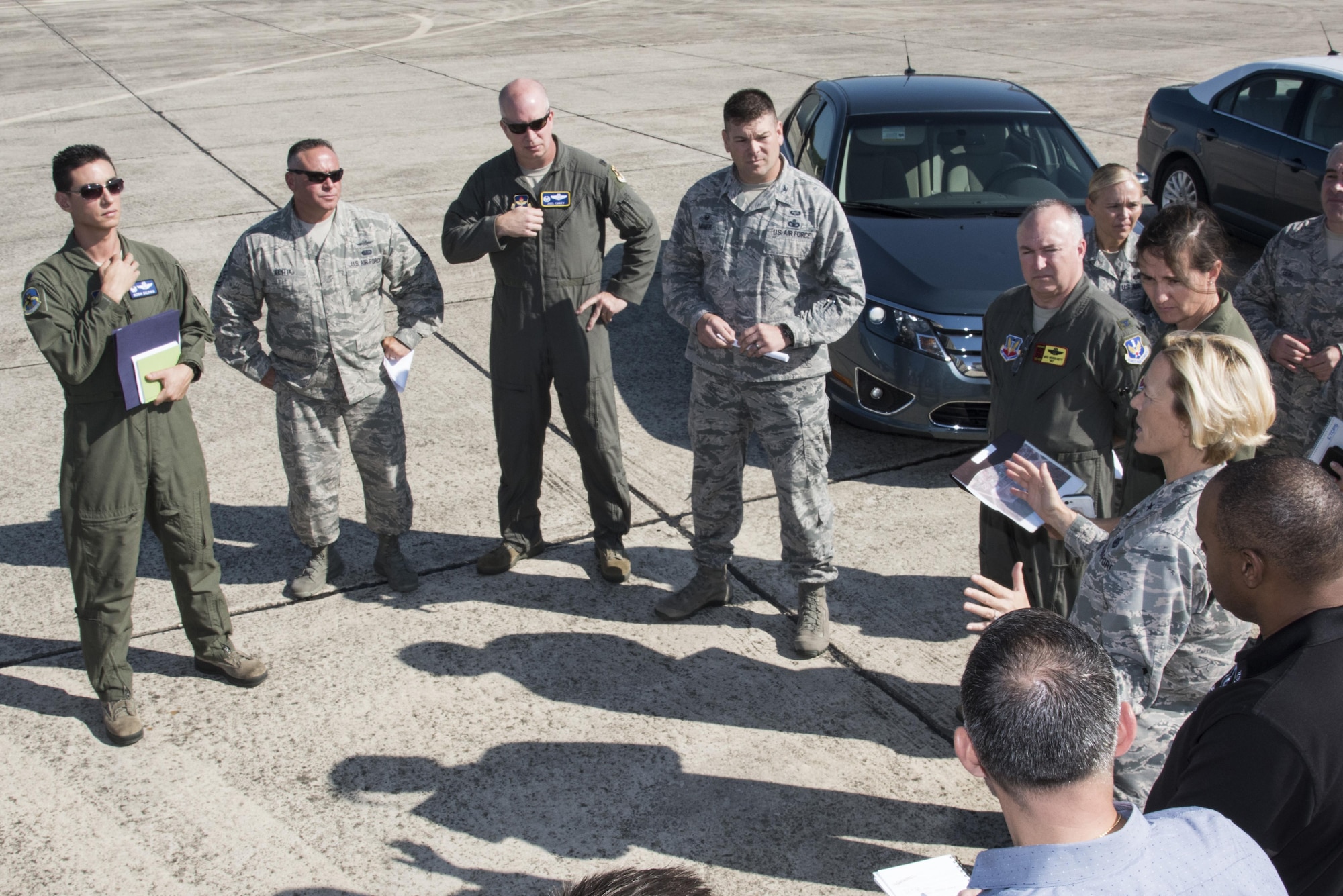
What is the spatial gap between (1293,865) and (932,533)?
3.43 metres

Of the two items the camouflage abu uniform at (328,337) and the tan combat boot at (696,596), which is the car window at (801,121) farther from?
the tan combat boot at (696,596)

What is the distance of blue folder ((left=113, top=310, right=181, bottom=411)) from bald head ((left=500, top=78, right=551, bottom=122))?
1559 millimetres

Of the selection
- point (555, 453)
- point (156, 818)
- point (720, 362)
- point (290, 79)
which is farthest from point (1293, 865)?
point (290, 79)

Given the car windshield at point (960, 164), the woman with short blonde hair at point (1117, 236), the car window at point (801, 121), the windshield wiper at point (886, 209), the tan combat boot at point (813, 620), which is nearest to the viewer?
the tan combat boot at point (813, 620)

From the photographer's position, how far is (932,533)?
213 inches

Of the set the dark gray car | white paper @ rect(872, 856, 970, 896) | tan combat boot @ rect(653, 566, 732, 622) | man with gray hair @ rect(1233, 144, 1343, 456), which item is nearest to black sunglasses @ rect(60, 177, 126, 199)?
tan combat boot @ rect(653, 566, 732, 622)

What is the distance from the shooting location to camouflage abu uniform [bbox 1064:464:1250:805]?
2631 millimetres

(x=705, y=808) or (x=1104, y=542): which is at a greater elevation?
(x=1104, y=542)

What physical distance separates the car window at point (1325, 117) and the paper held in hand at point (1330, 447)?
566cm

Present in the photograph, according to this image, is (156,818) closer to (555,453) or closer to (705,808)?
(705,808)

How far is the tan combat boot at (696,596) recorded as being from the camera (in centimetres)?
477

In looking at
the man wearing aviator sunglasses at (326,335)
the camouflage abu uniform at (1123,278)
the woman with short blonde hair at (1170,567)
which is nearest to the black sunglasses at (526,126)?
the man wearing aviator sunglasses at (326,335)

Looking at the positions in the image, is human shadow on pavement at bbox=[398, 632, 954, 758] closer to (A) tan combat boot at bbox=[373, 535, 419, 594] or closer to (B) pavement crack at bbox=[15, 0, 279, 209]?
(A) tan combat boot at bbox=[373, 535, 419, 594]

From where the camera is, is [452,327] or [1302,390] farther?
[452,327]
